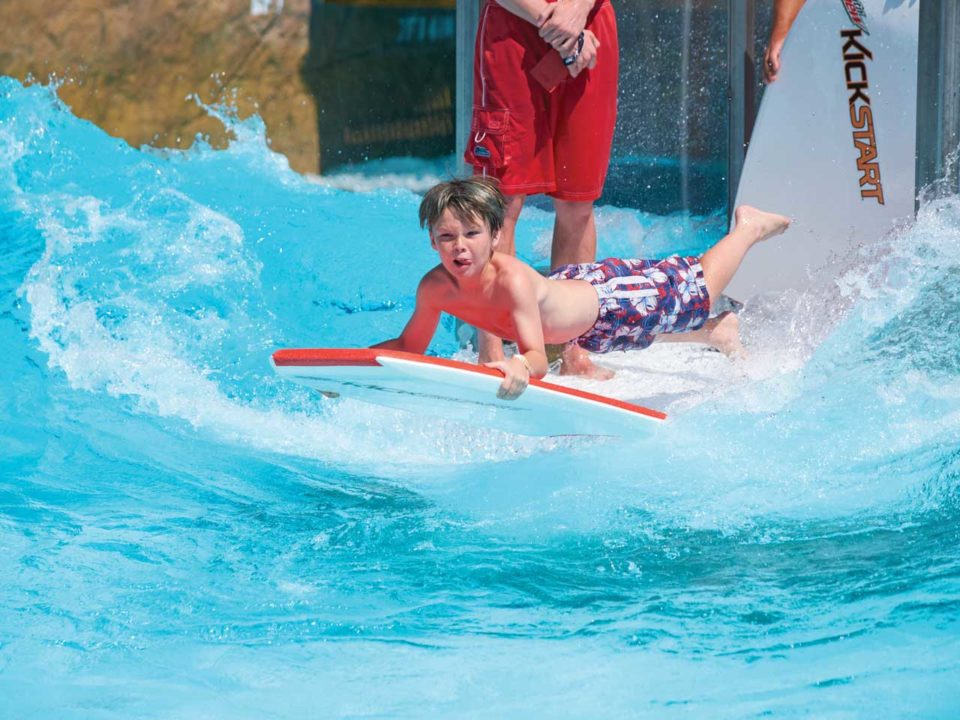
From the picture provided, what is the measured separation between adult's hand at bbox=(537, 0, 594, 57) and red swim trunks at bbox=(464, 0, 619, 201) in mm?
97

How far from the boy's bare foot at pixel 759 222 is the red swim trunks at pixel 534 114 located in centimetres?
53

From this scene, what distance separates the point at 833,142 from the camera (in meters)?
4.81

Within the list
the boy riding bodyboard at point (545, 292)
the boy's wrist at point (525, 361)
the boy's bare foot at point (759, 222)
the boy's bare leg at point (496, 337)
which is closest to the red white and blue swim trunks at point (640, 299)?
the boy riding bodyboard at point (545, 292)

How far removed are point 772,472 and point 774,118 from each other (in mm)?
2112

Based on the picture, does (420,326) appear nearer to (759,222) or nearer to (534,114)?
(534,114)

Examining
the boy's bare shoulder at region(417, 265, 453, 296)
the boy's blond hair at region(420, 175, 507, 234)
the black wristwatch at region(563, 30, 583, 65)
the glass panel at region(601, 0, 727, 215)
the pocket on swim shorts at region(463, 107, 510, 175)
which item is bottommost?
the boy's bare shoulder at region(417, 265, 453, 296)

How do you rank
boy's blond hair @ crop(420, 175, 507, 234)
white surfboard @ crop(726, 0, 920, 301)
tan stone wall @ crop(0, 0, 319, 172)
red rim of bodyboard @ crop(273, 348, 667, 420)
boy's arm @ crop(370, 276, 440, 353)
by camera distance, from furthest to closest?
tan stone wall @ crop(0, 0, 319, 172)
white surfboard @ crop(726, 0, 920, 301)
boy's arm @ crop(370, 276, 440, 353)
boy's blond hair @ crop(420, 175, 507, 234)
red rim of bodyboard @ crop(273, 348, 667, 420)

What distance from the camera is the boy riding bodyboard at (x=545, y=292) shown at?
10.8 feet

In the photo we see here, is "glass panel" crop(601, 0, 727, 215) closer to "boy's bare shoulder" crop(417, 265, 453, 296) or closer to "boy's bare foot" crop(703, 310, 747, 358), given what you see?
"boy's bare foot" crop(703, 310, 747, 358)

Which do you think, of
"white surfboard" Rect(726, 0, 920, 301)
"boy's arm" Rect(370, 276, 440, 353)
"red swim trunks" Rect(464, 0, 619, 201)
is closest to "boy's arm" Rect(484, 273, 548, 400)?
"boy's arm" Rect(370, 276, 440, 353)

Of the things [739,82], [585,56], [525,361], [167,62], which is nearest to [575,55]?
[585,56]

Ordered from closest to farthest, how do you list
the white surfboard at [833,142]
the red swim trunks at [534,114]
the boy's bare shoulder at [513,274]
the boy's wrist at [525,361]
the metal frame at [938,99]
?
the boy's wrist at [525,361]
the boy's bare shoulder at [513,274]
the red swim trunks at [534,114]
the metal frame at [938,99]
the white surfboard at [833,142]

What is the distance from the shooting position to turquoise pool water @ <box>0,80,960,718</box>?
7.87 ft

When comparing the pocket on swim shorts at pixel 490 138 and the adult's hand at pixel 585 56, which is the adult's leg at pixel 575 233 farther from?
the adult's hand at pixel 585 56
